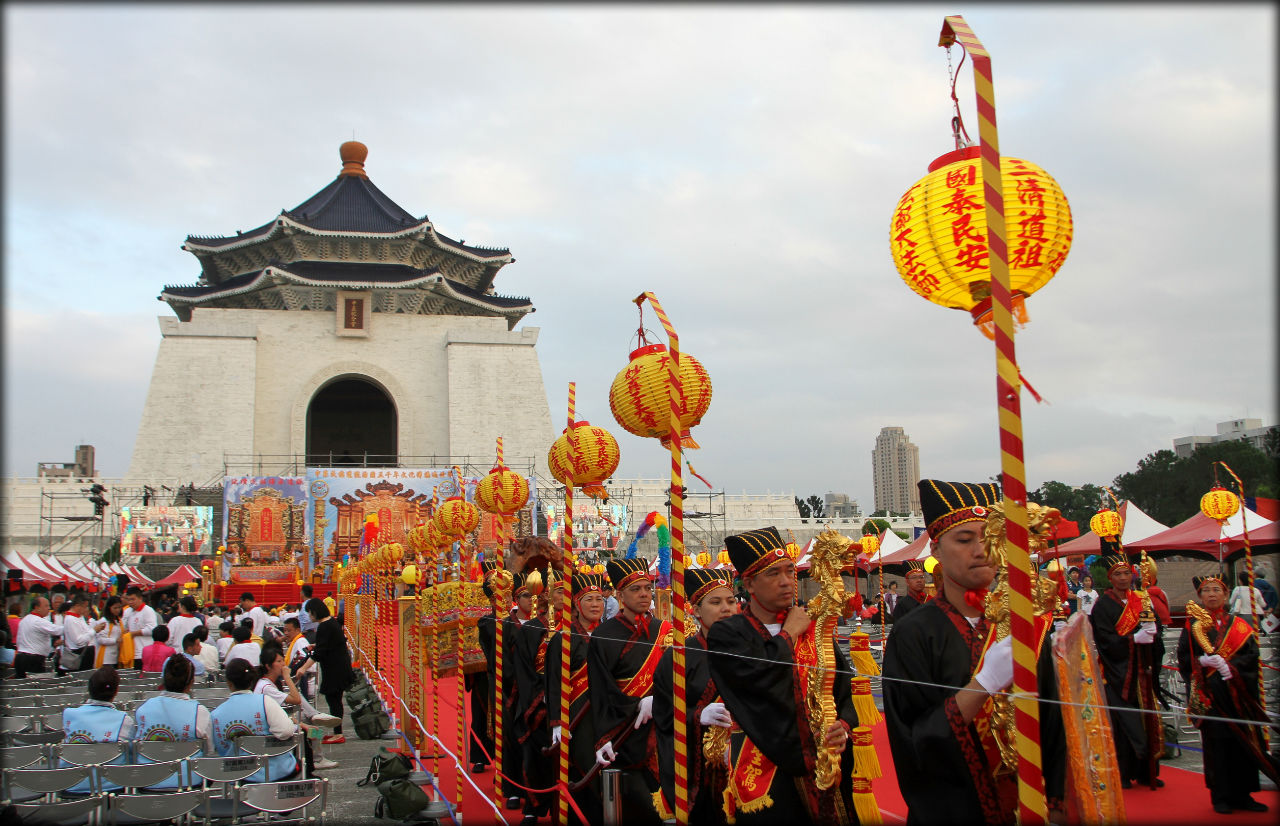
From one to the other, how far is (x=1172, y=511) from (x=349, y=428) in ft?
103

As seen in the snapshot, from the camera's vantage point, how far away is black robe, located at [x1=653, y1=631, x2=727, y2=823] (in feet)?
12.9

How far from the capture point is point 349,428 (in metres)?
40.5

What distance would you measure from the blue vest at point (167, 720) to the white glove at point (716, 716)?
11.2ft

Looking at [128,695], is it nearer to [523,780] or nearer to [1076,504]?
[523,780]

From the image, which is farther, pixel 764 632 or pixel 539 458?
pixel 539 458

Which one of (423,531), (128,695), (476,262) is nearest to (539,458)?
(476,262)

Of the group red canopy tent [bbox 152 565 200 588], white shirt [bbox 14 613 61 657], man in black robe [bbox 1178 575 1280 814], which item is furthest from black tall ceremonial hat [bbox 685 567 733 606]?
red canopy tent [bbox 152 565 200 588]

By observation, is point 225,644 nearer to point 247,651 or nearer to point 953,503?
point 247,651

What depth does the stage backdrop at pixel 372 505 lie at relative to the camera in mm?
26438

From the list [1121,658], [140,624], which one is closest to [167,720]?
[1121,658]

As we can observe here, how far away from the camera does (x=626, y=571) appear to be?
5.61 metres

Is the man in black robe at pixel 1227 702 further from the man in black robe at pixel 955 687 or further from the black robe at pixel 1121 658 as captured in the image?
the man in black robe at pixel 955 687

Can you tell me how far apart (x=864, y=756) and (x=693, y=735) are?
1.00 m

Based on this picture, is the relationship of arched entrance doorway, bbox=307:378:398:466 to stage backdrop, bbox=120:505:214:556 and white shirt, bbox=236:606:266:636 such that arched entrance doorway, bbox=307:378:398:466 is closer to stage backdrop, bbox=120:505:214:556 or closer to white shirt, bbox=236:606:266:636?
stage backdrop, bbox=120:505:214:556
